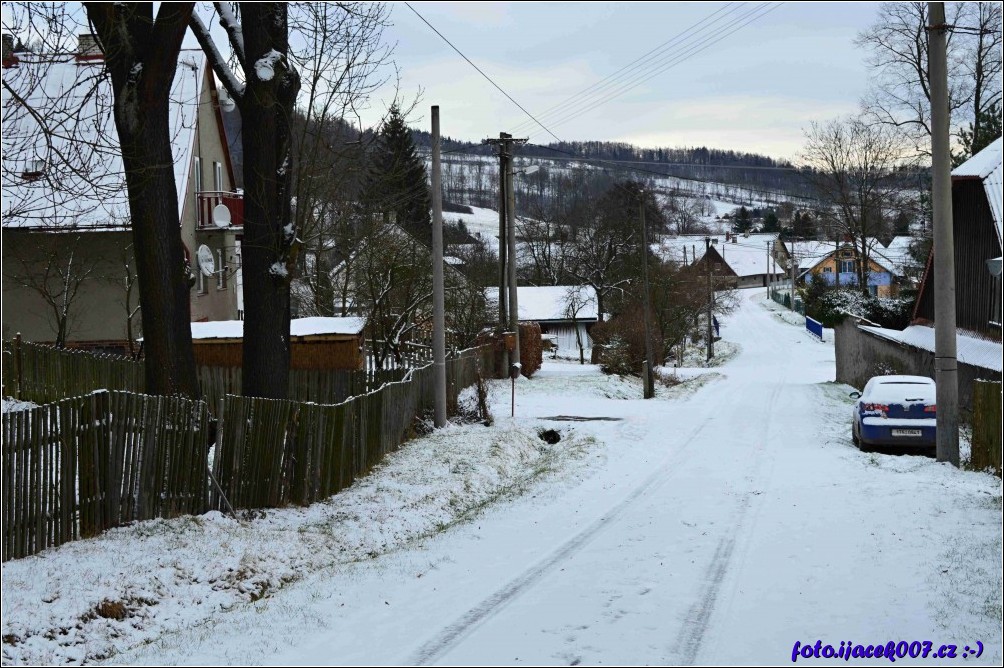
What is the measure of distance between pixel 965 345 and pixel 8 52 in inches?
880

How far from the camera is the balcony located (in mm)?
29203

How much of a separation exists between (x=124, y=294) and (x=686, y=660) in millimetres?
22618

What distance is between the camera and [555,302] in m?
66.6

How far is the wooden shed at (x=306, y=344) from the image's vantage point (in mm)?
23641

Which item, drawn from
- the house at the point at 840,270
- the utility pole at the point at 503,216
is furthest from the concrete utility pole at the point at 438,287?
the house at the point at 840,270

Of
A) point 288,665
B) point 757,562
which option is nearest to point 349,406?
point 757,562

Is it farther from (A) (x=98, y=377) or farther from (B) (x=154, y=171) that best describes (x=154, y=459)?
(A) (x=98, y=377)

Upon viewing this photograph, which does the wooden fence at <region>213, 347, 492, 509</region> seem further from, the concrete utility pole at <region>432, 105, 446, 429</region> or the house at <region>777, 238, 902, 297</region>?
the house at <region>777, 238, 902, 297</region>

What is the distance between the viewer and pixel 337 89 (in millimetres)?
14852

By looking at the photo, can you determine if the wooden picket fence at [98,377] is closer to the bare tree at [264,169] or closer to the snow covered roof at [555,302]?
the bare tree at [264,169]

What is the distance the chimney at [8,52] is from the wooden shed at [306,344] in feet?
44.5

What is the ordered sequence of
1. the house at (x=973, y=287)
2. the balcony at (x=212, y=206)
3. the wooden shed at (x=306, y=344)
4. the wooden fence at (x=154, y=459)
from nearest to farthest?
the wooden fence at (x=154, y=459) < the house at (x=973, y=287) < the wooden shed at (x=306, y=344) < the balcony at (x=212, y=206)

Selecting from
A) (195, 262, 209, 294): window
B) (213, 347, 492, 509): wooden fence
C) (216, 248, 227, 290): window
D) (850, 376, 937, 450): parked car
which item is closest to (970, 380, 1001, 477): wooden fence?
(850, 376, 937, 450): parked car

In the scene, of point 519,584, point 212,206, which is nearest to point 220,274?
point 212,206
